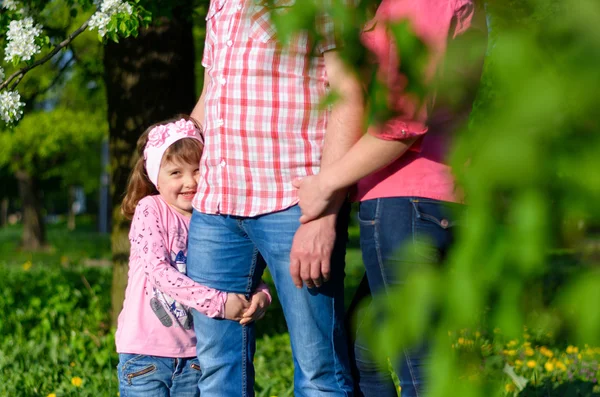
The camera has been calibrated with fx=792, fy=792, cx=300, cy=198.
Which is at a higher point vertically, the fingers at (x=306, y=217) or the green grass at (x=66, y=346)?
the fingers at (x=306, y=217)

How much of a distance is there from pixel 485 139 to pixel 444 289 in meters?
0.17

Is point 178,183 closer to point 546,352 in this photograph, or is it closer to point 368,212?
point 368,212

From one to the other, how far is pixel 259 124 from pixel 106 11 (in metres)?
1.33

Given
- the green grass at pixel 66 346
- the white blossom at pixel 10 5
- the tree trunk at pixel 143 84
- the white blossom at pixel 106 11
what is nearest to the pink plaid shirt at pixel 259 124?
the white blossom at pixel 106 11

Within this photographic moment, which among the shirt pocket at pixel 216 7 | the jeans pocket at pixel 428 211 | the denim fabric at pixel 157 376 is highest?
the shirt pocket at pixel 216 7

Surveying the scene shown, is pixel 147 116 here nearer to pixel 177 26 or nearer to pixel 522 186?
pixel 177 26

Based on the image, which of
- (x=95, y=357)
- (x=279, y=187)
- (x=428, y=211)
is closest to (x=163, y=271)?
(x=279, y=187)

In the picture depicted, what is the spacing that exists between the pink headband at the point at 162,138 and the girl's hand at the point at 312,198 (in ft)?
2.46

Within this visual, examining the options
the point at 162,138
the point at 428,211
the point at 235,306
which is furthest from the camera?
the point at 162,138

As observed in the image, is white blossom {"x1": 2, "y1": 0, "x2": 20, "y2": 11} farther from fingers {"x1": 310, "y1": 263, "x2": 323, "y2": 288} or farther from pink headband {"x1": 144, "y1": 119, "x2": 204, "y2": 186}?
fingers {"x1": 310, "y1": 263, "x2": 323, "y2": 288}

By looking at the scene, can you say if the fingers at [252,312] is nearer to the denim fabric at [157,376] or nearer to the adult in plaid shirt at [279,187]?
the adult in plaid shirt at [279,187]

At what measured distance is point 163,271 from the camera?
2.59 meters

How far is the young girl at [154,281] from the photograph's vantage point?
2.72 meters

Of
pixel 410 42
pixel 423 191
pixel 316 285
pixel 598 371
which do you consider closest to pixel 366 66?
pixel 410 42
